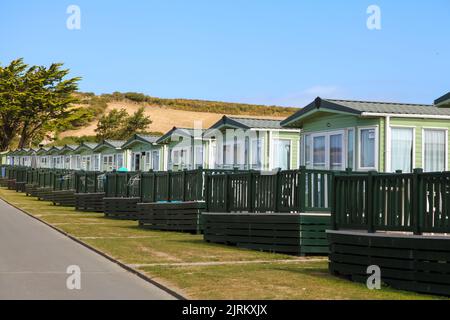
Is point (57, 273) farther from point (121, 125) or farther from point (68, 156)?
point (121, 125)

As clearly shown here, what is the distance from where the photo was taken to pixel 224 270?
12.3m

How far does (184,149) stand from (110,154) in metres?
14.0

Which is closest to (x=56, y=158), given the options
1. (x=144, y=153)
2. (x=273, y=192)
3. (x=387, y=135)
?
(x=144, y=153)

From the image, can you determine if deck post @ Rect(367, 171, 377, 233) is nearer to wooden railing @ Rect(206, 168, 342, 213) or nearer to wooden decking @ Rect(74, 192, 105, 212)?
wooden railing @ Rect(206, 168, 342, 213)

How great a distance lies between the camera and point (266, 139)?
2705cm

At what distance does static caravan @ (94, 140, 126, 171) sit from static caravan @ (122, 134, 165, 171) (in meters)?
1.09

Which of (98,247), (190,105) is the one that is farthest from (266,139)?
(190,105)

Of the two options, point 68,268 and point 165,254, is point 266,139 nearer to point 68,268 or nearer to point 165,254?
point 165,254

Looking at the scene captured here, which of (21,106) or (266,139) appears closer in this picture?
(266,139)

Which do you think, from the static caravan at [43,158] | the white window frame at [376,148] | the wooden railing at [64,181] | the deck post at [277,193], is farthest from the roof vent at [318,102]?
the static caravan at [43,158]

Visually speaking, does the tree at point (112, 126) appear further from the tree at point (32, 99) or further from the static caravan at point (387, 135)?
the static caravan at point (387, 135)

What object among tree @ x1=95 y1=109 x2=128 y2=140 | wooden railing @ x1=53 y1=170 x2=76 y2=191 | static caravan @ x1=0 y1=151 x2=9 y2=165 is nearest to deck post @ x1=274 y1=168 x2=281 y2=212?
wooden railing @ x1=53 y1=170 x2=76 y2=191

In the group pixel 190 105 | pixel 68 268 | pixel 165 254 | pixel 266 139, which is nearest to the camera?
pixel 68 268

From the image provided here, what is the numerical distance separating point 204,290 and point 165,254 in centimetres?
525
